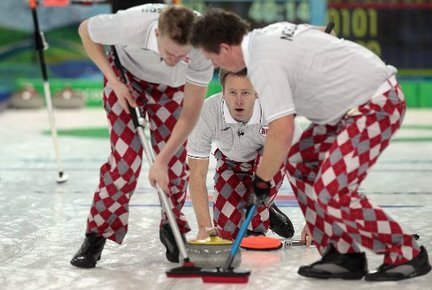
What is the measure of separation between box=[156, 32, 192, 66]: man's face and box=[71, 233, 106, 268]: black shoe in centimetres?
77

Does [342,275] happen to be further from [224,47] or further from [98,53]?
[98,53]

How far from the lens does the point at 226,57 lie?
3.03m

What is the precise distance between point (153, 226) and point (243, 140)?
27.1 inches

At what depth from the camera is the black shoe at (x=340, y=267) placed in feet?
10.6

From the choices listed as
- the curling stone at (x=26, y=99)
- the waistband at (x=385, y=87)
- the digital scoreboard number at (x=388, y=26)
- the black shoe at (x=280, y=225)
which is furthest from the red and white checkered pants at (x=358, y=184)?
the curling stone at (x=26, y=99)

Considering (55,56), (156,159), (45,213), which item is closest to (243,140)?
(156,159)

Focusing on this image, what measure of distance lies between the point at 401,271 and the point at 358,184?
1.07 ft

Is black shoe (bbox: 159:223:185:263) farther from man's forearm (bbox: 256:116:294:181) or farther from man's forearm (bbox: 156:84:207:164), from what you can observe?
man's forearm (bbox: 256:116:294:181)

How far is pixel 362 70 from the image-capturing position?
10.3ft


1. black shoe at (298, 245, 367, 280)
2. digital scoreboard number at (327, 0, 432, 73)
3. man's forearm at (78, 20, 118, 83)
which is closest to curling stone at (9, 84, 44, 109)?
digital scoreboard number at (327, 0, 432, 73)

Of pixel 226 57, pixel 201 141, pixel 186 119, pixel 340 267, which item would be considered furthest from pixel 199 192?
pixel 226 57

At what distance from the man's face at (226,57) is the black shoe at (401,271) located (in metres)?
0.84

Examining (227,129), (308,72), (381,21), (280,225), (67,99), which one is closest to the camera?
(308,72)

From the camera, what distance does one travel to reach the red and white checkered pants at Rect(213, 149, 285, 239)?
402 cm
